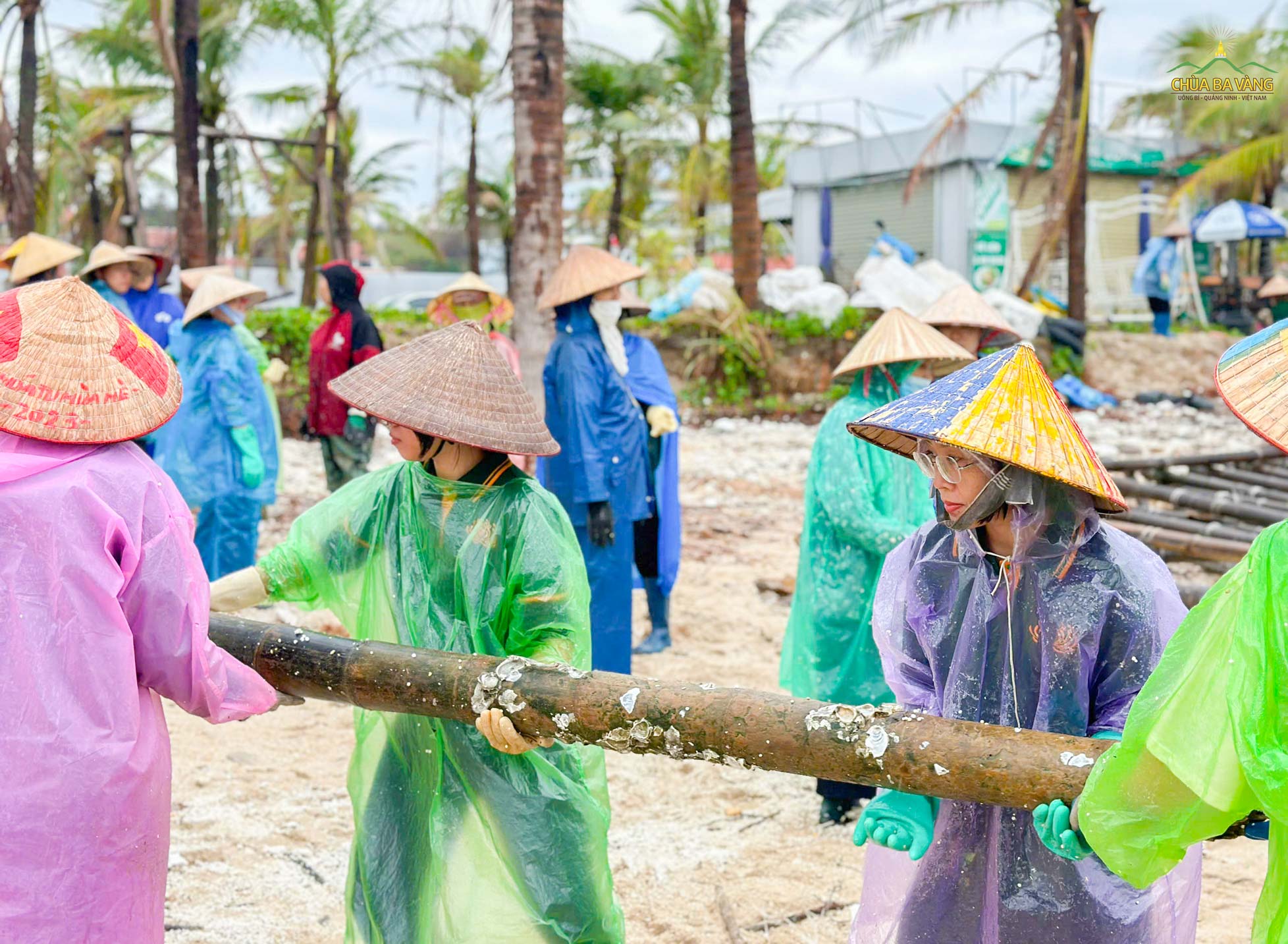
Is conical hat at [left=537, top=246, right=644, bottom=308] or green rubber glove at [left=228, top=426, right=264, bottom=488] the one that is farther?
green rubber glove at [left=228, top=426, right=264, bottom=488]

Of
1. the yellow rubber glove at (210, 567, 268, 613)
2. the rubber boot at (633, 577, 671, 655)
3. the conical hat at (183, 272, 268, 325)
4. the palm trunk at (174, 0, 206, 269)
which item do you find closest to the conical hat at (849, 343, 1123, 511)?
the yellow rubber glove at (210, 567, 268, 613)

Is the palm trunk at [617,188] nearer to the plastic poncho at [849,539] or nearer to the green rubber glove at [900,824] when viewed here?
the plastic poncho at [849,539]

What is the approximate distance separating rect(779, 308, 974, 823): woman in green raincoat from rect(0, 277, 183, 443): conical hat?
7.40 feet

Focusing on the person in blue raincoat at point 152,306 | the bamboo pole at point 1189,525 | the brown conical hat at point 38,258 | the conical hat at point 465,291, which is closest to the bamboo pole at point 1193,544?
the bamboo pole at point 1189,525

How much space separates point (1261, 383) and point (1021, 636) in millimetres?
743

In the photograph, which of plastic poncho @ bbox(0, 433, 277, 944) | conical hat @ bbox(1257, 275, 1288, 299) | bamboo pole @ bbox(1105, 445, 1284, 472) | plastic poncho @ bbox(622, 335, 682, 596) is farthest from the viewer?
conical hat @ bbox(1257, 275, 1288, 299)

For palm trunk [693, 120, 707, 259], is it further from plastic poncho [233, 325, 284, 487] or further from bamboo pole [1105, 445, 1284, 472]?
plastic poncho [233, 325, 284, 487]

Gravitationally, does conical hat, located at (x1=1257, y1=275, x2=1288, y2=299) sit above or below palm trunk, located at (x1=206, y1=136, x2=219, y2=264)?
below

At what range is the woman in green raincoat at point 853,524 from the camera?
3.96 metres

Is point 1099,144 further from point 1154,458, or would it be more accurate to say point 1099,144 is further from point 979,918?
point 979,918

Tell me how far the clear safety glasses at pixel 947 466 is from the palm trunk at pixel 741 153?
1259 cm

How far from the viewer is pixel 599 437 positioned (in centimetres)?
528

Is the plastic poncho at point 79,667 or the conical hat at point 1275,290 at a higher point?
the conical hat at point 1275,290

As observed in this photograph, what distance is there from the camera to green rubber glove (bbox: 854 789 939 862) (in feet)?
7.67
